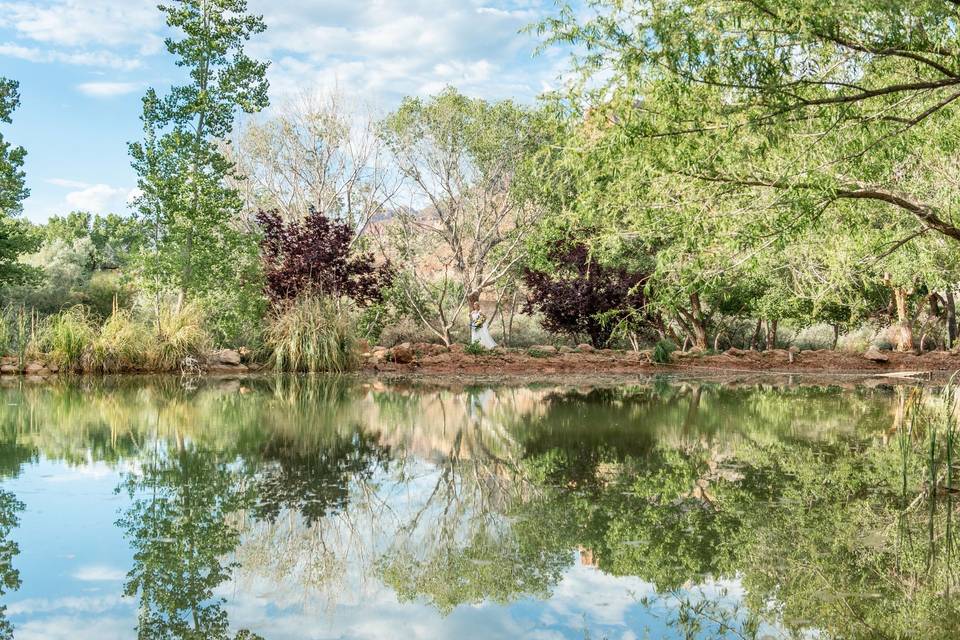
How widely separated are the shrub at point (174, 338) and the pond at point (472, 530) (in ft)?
22.7

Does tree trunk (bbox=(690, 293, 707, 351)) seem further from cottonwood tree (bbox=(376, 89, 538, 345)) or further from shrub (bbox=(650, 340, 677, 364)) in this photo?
cottonwood tree (bbox=(376, 89, 538, 345))

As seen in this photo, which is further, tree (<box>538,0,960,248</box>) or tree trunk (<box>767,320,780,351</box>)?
tree trunk (<box>767,320,780,351</box>)

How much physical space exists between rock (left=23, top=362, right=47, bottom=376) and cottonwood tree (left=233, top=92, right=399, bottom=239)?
1016cm

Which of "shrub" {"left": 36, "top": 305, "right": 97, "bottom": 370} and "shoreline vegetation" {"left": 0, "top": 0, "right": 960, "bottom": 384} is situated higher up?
"shoreline vegetation" {"left": 0, "top": 0, "right": 960, "bottom": 384}

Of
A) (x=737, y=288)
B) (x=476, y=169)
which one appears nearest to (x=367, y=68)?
(x=476, y=169)

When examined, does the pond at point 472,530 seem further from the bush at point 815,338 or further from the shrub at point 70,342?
the bush at point 815,338

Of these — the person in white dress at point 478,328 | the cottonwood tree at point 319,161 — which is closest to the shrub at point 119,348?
the person in white dress at point 478,328

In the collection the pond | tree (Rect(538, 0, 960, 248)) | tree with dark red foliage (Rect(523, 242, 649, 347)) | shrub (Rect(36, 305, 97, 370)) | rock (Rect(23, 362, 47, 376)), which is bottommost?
the pond

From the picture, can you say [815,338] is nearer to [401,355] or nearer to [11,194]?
[401,355]

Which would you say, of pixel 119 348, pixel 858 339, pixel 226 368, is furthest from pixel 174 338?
pixel 858 339

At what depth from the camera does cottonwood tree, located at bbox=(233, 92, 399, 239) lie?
24.9 meters

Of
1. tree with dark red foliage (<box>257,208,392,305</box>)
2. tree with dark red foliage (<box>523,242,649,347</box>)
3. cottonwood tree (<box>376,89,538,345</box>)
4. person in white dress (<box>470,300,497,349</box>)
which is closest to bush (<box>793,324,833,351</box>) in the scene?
tree with dark red foliage (<box>523,242,649,347</box>)

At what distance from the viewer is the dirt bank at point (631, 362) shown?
58.0 ft

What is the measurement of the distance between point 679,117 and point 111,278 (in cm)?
1898
